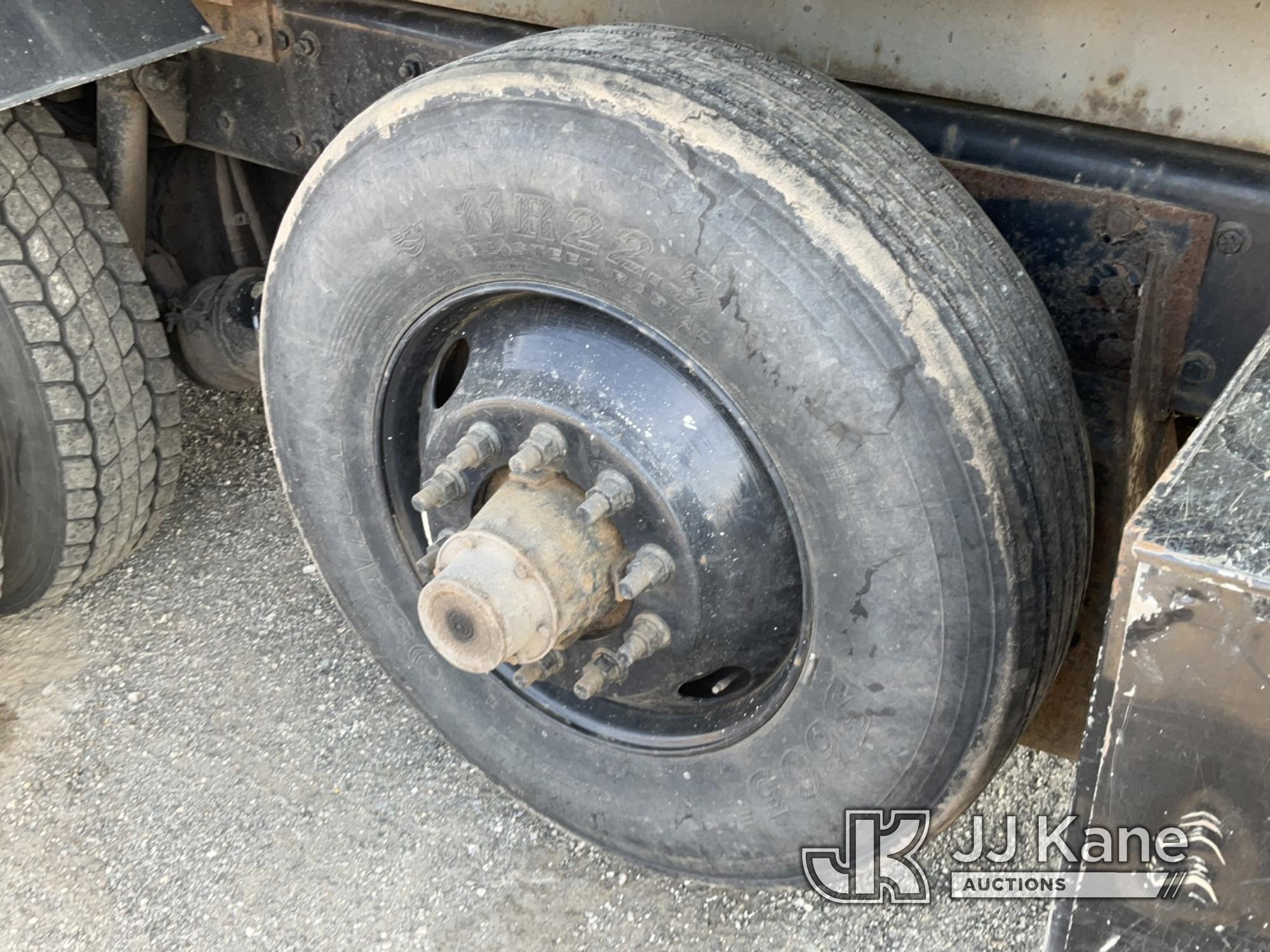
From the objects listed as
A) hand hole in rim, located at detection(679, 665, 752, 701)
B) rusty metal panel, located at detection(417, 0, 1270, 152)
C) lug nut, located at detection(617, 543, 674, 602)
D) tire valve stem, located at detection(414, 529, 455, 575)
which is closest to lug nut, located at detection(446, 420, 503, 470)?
tire valve stem, located at detection(414, 529, 455, 575)

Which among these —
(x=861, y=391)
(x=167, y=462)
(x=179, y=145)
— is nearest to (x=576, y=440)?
(x=861, y=391)

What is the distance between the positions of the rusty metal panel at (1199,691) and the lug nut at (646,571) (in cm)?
64

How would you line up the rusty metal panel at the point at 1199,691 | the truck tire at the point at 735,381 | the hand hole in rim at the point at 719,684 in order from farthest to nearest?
the hand hole in rim at the point at 719,684, the truck tire at the point at 735,381, the rusty metal panel at the point at 1199,691

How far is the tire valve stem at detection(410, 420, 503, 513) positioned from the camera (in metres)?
1.63

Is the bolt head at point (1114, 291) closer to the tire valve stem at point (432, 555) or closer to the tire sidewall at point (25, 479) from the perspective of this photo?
the tire valve stem at point (432, 555)

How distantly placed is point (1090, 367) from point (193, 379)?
215 centimetres

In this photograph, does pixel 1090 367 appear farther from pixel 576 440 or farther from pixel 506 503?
pixel 506 503

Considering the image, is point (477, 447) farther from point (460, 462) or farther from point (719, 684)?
point (719, 684)

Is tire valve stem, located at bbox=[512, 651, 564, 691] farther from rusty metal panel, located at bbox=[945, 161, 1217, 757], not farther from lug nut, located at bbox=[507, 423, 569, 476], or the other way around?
rusty metal panel, located at bbox=[945, 161, 1217, 757]

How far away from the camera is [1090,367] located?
160 cm

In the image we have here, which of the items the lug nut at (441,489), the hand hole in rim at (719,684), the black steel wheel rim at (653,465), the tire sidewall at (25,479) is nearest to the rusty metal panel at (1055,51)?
the black steel wheel rim at (653,465)

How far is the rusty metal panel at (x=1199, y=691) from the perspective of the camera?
914 millimetres

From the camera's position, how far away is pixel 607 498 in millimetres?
1521

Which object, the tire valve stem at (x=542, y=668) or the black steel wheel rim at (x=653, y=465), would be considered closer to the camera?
the black steel wheel rim at (x=653, y=465)
